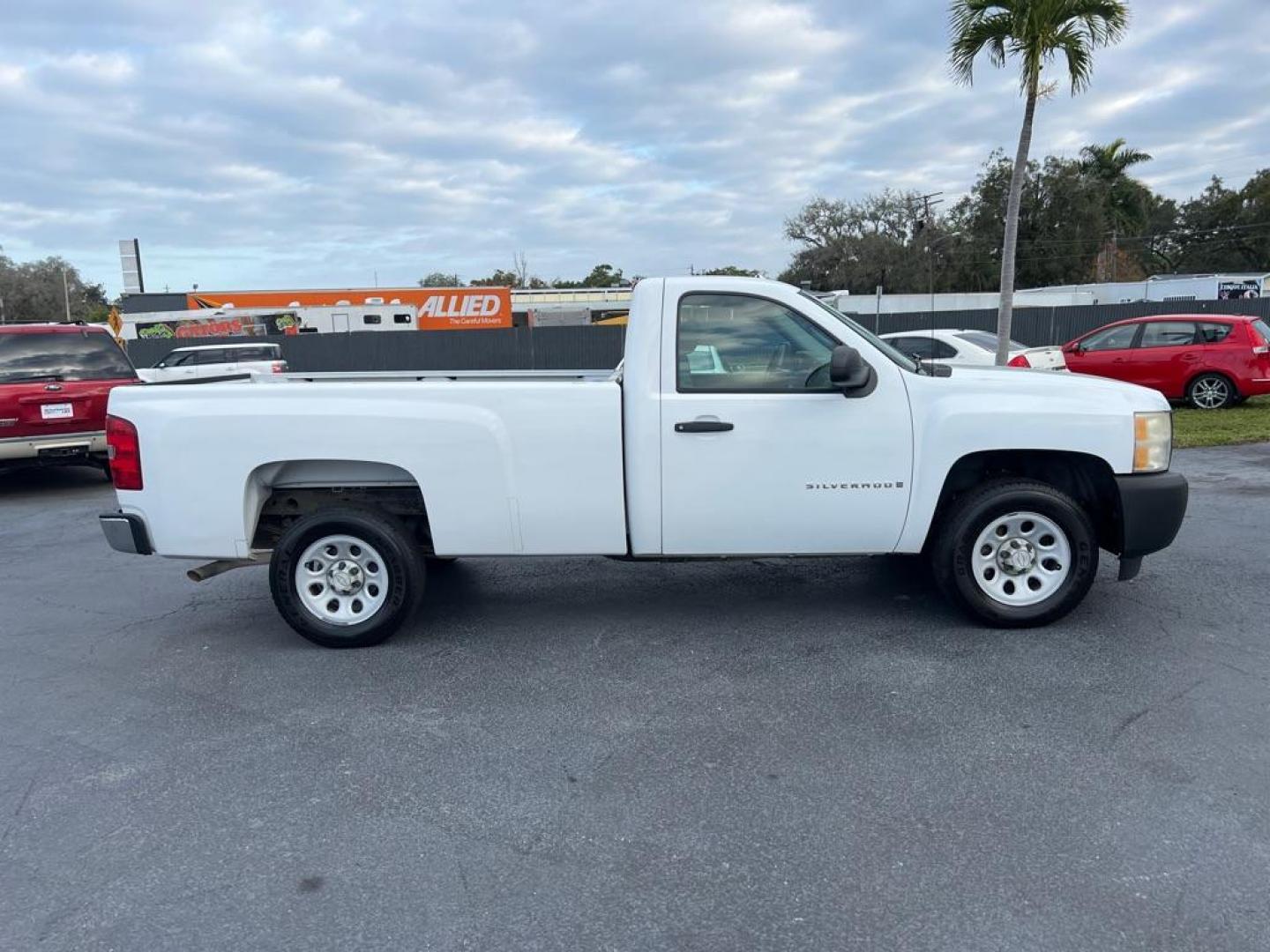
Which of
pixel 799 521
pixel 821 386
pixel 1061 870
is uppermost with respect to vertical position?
pixel 821 386

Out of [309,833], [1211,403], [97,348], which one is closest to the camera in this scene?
[309,833]

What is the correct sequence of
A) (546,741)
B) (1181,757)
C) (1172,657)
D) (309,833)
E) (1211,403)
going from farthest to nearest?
(1211,403)
(1172,657)
(546,741)
(1181,757)
(309,833)

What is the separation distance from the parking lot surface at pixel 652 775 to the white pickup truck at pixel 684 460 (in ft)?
1.65

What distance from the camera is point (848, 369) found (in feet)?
15.4

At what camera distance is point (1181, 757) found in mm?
3684

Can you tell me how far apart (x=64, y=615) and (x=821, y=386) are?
498 centimetres

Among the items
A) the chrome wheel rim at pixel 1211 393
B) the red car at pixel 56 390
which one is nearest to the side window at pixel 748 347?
the red car at pixel 56 390

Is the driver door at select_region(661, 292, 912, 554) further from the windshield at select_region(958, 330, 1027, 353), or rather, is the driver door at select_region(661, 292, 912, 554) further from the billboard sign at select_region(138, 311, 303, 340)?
the billboard sign at select_region(138, 311, 303, 340)

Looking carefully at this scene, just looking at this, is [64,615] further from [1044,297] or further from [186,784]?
[1044,297]

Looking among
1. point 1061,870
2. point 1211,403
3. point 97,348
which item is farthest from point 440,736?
point 1211,403

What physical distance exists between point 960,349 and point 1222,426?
3.47 meters

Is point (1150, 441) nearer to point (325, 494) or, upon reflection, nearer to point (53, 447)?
point (325, 494)

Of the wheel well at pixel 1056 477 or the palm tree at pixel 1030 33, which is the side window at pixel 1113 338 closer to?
the palm tree at pixel 1030 33

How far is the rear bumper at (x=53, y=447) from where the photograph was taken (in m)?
9.98
